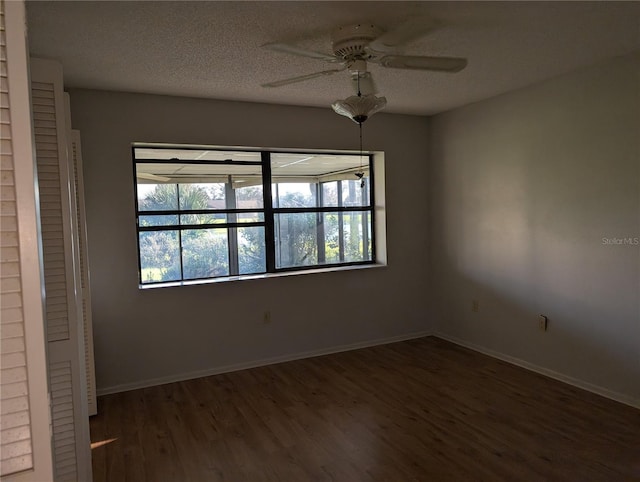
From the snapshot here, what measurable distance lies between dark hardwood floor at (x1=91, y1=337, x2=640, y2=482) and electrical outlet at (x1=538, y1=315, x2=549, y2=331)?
1.34 ft

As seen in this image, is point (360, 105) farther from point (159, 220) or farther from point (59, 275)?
point (159, 220)

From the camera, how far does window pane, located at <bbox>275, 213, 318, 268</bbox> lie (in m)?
4.40

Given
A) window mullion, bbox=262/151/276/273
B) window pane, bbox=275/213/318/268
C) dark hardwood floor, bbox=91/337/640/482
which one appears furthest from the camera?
window pane, bbox=275/213/318/268

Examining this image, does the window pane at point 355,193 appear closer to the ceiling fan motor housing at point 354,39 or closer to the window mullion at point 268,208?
the window mullion at point 268,208

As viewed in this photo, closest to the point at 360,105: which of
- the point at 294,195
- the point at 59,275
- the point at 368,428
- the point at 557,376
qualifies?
the point at 59,275

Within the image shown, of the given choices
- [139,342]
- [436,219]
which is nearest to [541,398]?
[436,219]

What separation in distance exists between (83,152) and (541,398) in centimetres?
393

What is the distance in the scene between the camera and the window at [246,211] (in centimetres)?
389

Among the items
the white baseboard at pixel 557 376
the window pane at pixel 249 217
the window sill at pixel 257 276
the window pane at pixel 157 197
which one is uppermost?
the window pane at pixel 157 197

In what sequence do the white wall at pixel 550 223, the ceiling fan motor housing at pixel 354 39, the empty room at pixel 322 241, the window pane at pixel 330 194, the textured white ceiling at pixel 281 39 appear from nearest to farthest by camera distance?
the empty room at pixel 322 241 < the textured white ceiling at pixel 281 39 < the ceiling fan motor housing at pixel 354 39 < the white wall at pixel 550 223 < the window pane at pixel 330 194

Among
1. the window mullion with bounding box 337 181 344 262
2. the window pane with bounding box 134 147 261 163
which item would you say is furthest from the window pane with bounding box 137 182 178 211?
the window mullion with bounding box 337 181 344 262

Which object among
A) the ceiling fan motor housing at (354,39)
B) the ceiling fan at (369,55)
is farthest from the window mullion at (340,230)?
the ceiling fan motor housing at (354,39)

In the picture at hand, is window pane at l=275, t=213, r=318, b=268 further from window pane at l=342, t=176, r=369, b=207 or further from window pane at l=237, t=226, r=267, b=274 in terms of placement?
window pane at l=342, t=176, r=369, b=207

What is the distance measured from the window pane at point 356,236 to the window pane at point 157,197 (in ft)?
5.75
